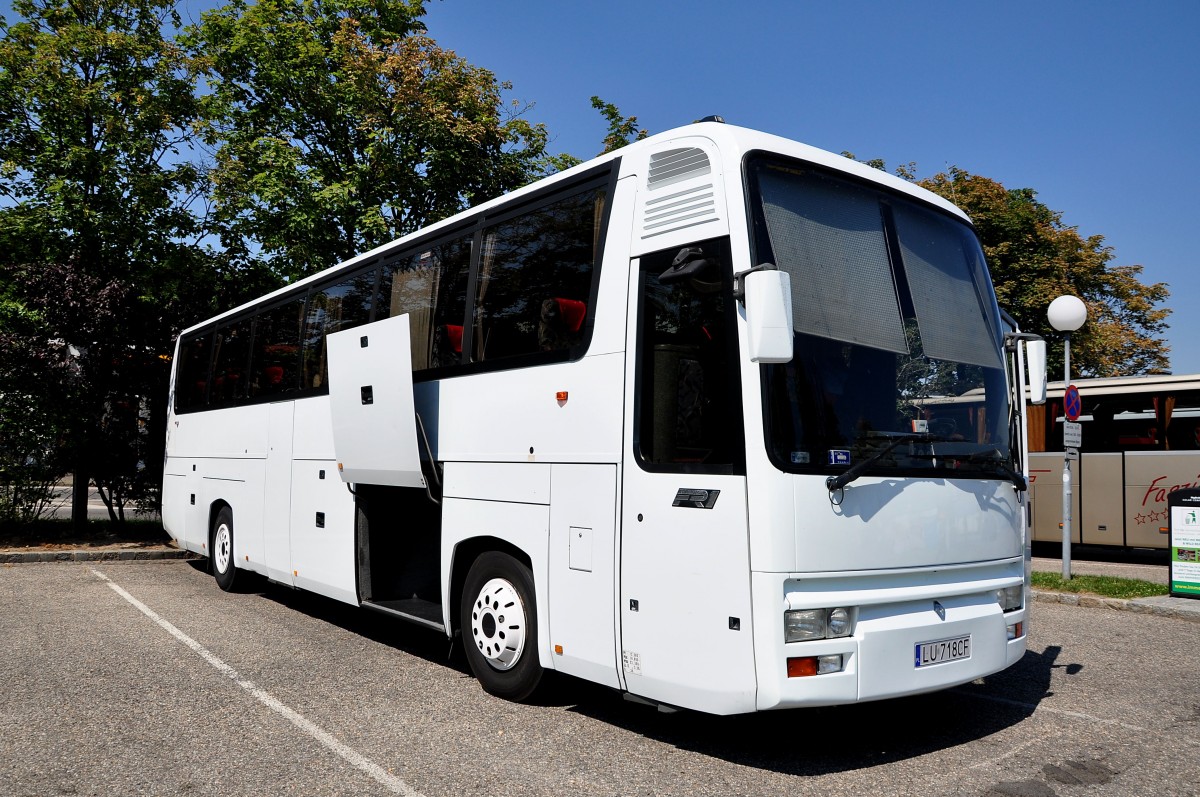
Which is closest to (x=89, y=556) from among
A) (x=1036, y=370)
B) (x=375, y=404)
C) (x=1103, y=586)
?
(x=375, y=404)

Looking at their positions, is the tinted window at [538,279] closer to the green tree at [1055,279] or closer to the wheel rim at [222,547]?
the wheel rim at [222,547]

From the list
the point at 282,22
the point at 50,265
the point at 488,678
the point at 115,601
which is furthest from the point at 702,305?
the point at 282,22

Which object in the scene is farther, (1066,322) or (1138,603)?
(1066,322)

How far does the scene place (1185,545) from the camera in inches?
436

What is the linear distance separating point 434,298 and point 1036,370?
178 inches

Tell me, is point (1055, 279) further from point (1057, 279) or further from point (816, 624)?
point (816, 624)

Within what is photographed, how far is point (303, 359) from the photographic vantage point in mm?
9648

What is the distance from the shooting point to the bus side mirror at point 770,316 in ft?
14.5

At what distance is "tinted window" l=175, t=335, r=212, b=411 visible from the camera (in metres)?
12.8

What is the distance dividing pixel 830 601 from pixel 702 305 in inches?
66.5

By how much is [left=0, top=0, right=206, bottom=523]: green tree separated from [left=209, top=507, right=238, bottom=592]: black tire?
5.59 meters

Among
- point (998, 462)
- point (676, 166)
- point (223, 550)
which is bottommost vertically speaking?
point (223, 550)

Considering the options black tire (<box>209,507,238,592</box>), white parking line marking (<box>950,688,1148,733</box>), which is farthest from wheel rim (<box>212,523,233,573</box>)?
white parking line marking (<box>950,688,1148,733</box>)

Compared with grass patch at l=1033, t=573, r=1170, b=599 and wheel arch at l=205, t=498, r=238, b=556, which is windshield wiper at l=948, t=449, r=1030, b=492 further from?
wheel arch at l=205, t=498, r=238, b=556
